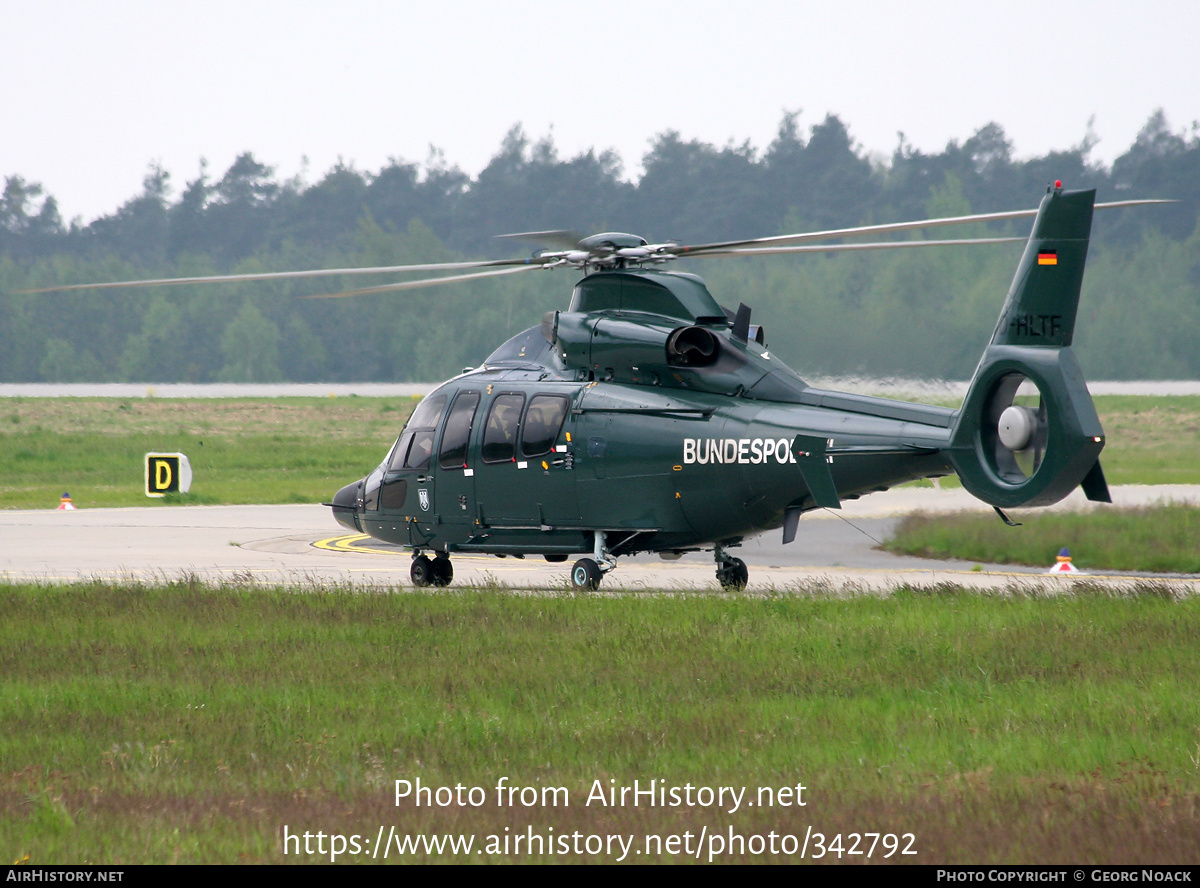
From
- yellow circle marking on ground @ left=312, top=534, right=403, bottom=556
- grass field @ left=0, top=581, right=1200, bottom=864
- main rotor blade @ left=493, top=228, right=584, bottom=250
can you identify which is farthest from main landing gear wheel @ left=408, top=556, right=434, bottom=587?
yellow circle marking on ground @ left=312, top=534, right=403, bottom=556

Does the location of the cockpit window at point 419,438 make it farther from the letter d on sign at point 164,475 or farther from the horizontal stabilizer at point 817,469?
the letter d on sign at point 164,475

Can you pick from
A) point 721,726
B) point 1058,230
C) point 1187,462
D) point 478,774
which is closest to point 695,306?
point 1058,230

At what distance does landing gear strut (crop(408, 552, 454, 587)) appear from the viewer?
59.8 feet

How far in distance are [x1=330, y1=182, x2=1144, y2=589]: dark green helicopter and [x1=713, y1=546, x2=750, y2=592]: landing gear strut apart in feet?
0.08

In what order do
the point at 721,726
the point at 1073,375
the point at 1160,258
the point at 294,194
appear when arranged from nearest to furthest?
1. the point at 721,726
2. the point at 1073,375
3. the point at 1160,258
4. the point at 294,194

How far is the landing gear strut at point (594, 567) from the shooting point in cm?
1680

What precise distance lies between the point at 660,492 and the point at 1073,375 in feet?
17.0

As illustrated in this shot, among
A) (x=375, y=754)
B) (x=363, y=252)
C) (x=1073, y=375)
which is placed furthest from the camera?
(x=363, y=252)

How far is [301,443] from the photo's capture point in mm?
51250

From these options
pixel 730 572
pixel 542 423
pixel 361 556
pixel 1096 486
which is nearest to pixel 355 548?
pixel 361 556

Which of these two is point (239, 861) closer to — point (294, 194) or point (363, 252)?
point (363, 252)

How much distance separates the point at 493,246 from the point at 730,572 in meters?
80.6

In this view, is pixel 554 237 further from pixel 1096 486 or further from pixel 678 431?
pixel 1096 486

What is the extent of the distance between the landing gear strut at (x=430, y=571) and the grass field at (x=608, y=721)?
362cm
